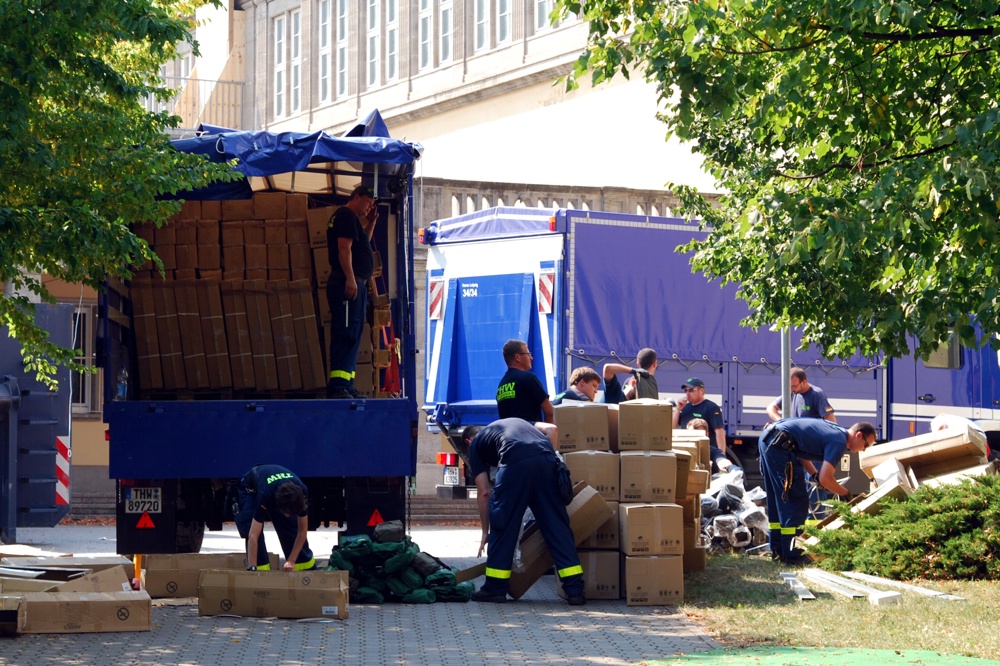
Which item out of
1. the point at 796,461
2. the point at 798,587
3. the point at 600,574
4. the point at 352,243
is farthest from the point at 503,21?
the point at 798,587

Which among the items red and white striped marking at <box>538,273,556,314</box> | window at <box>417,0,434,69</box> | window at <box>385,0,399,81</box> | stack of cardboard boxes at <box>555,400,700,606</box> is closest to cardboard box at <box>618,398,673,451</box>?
stack of cardboard boxes at <box>555,400,700,606</box>

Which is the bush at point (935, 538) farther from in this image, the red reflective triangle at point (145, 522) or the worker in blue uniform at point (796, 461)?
the red reflective triangle at point (145, 522)

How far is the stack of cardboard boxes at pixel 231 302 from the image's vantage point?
44.0ft

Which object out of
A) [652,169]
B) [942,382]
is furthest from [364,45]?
[942,382]

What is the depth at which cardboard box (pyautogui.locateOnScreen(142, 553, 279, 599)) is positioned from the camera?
11.3 meters

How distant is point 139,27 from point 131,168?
1332 millimetres

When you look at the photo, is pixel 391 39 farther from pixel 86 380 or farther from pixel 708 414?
pixel 708 414

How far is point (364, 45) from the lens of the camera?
3909 centimetres

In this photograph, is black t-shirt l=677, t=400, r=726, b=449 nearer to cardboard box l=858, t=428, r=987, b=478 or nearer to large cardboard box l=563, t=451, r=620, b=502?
cardboard box l=858, t=428, r=987, b=478

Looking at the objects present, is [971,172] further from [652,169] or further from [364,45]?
[364,45]

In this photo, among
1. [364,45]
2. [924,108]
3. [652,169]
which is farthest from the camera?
[364,45]

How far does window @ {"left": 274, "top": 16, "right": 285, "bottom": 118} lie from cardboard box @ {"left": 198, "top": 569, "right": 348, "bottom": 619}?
105 feet

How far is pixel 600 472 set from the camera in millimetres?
11836

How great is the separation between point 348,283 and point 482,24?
75.0ft
